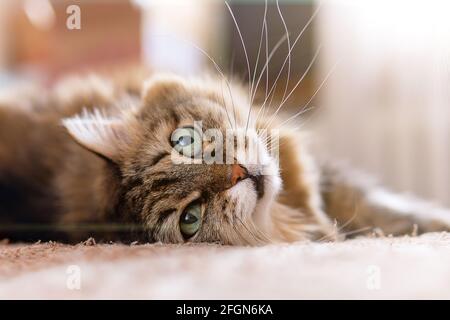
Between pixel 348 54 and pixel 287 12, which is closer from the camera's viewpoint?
pixel 287 12

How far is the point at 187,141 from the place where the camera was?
0.97 metres

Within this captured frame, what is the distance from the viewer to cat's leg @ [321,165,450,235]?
46.4 inches

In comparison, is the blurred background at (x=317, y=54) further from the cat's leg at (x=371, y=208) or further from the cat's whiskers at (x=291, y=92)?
the cat's leg at (x=371, y=208)

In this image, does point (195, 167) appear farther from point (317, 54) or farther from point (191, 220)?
point (317, 54)

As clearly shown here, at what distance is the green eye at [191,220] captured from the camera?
935 millimetres

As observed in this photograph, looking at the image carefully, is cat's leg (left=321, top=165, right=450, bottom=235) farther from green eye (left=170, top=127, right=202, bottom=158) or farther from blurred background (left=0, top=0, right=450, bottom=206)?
green eye (left=170, top=127, right=202, bottom=158)

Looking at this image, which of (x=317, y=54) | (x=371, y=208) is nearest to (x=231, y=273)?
(x=371, y=208)

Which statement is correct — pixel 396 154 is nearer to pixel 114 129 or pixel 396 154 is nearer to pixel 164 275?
pixel 114 129

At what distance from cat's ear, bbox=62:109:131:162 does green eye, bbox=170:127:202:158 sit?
0.12 meters

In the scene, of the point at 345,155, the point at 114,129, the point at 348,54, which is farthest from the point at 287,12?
the point at 345,155

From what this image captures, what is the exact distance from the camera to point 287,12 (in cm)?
110

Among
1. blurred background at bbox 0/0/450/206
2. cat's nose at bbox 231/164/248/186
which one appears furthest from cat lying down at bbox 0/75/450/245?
blurred background at bbox 0/0/450/206
